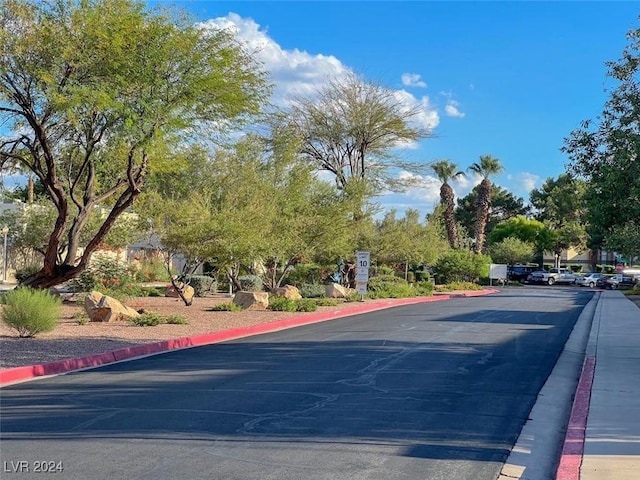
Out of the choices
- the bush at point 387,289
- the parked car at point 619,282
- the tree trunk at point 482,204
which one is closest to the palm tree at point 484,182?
the tree trunk at point 482,204

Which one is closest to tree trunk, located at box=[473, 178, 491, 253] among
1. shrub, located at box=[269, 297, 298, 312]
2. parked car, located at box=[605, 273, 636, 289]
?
parked car, located at box=[605, 273, 636, 289]

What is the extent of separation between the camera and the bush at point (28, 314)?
14.9m

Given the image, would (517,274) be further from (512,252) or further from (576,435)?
(576,435)

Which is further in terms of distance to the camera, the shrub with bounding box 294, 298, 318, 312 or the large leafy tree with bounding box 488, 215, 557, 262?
the large leafy tree with bounding box 488, 215, 557, 262

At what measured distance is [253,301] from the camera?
993 inches

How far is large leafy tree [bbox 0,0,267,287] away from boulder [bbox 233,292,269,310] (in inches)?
279

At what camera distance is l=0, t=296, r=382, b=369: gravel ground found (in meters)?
13.1

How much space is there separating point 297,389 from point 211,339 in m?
7.37

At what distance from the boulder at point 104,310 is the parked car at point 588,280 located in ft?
176

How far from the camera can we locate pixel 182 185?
95.2ft

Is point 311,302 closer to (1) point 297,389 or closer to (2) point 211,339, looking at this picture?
(2) point 211,339

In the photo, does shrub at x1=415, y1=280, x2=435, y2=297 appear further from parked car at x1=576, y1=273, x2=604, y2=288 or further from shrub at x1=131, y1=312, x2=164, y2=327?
parked car at x1=576, y1=273, x2=604, y2=288

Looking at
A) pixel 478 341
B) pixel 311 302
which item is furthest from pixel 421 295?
pixel 478 341

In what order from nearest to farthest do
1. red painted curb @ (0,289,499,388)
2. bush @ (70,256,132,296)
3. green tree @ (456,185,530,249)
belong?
red painted curb @ (0,289,499,388) → bush @ (70,256,132,296) → green tree @ (456,185,530,249)
